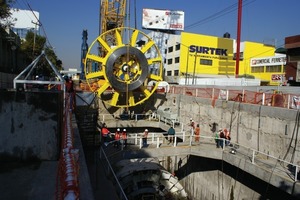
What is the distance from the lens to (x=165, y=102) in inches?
1137

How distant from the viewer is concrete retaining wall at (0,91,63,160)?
7.09 metres

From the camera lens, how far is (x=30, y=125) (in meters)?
7.30

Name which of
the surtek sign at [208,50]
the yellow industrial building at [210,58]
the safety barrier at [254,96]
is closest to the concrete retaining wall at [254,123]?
the safety barrier at [254,96]

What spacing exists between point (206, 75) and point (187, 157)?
4401 cm

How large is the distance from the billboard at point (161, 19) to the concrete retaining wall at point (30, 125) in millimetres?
67724

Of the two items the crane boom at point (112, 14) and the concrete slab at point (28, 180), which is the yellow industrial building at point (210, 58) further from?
the concrete slab at point (28, 180)

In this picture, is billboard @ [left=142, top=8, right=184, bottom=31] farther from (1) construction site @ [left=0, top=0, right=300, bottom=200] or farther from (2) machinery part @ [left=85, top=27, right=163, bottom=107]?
(2) machinery part @ [left=85, top=27, right=163, bottom=107]

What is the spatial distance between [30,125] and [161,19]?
6913 cm

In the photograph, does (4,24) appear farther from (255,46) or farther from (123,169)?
(255,46)

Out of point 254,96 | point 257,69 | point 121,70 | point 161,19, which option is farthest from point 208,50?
point 254,96

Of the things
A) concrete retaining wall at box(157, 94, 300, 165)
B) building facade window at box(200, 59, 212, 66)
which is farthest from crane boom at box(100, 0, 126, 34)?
building facade window at box(200, 59, 212, 66)

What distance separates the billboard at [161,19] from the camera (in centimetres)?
7250

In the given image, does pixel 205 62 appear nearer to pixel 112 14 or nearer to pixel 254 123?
pixel 112 14

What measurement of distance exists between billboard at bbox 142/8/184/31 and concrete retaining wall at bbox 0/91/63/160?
67724 mm
